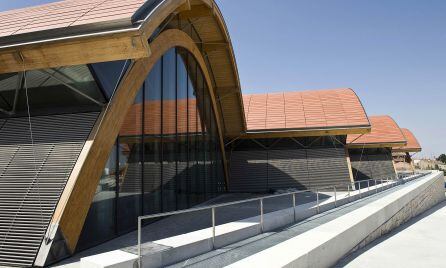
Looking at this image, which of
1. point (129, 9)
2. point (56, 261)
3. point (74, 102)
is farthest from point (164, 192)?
point (129, 9)

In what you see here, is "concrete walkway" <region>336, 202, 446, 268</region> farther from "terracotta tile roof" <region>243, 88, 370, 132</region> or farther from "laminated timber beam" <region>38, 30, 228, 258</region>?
"terracotta tile roof" <region>243, 88, 370, 132</region>

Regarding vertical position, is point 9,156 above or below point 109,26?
below

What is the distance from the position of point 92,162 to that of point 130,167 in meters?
1.90

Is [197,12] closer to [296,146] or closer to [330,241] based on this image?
[330,241]

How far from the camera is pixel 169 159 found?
13.4m

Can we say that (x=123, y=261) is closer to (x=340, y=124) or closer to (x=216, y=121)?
(x=216, y=121)

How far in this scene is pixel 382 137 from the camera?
34.2m

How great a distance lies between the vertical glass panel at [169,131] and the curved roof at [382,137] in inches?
873

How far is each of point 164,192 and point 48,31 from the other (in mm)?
6803

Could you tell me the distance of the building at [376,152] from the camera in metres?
32.9

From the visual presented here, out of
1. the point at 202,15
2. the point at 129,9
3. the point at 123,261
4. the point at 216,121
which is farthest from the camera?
the point at 216,121

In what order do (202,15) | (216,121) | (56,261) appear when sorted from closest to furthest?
(56,261) < (202,15) < (216,121)

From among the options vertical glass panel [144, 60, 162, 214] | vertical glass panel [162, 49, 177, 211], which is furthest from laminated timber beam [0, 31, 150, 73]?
vertical glass panel [162, 49, 177, 211]

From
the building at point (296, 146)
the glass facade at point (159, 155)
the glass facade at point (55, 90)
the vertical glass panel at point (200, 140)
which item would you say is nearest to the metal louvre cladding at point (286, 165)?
the building at point (296, 146)
